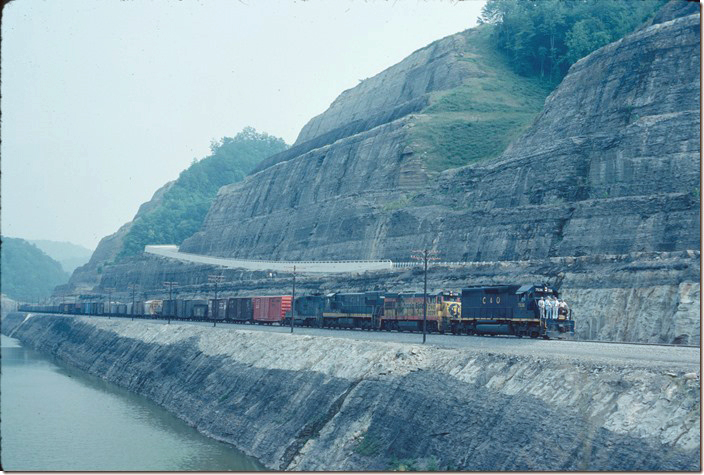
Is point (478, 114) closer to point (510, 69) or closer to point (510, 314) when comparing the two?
point (510, 69)

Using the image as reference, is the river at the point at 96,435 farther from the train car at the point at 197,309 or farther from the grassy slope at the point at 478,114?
the grassy slope at the point at 478,114

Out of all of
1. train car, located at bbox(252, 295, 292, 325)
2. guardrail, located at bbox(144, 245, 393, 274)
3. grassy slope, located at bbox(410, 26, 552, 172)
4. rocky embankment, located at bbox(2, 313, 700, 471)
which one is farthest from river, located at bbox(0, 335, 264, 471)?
grassy slope, located at bbox(410, 26, 552, 172)

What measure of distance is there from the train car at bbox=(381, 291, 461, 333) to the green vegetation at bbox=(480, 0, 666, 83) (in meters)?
71.5

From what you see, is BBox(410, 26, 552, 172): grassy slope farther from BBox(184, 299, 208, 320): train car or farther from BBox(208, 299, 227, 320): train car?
BBox(184, 299, 208, 320): train car

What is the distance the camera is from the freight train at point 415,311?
39.7 metres

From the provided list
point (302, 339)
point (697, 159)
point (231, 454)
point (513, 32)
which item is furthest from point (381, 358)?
point (513, 32)

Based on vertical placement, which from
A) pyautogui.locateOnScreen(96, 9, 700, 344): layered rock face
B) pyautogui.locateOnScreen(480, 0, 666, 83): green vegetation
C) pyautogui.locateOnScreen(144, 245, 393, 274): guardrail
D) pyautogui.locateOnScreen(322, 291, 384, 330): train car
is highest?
pyautogui.locateOnScreen(480, 0, 666, 83): green vegetation

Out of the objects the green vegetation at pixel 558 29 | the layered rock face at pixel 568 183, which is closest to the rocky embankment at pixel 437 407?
the layered rock face at pixel 568 183

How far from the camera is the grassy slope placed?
3578 inches

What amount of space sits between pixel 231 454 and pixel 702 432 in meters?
24.8

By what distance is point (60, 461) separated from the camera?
33.6m

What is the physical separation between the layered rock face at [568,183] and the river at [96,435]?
102 ft

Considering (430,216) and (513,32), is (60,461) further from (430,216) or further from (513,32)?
(513,32)

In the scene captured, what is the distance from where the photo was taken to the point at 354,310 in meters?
58.9
